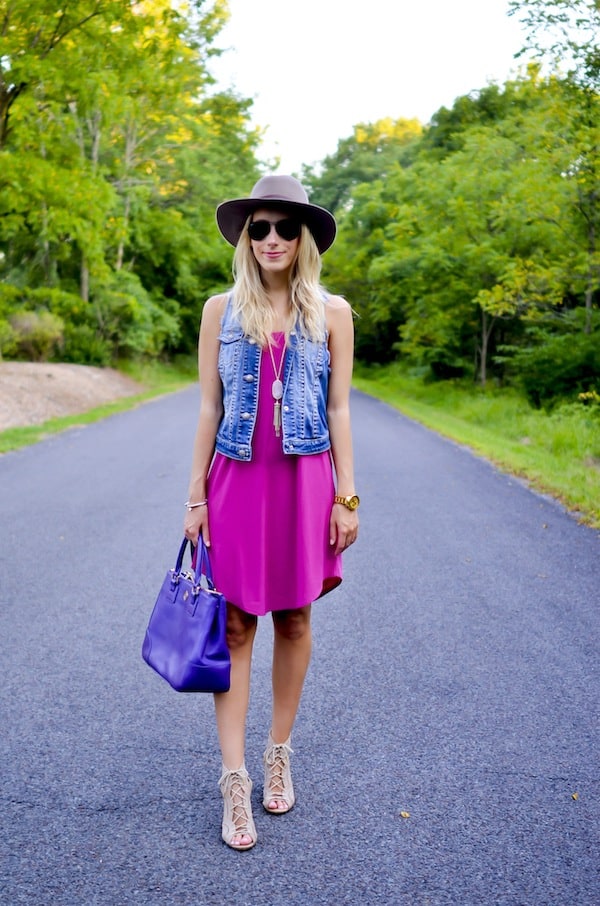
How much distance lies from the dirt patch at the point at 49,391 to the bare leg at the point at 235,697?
12288 millimetres

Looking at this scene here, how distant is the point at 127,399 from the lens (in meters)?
22.1

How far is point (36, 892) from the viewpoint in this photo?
7.54 feet

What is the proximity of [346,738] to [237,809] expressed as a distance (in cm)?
78

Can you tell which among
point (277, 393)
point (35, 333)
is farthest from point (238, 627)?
point (35, 333)

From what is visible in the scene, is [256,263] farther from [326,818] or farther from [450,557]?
[450,557]

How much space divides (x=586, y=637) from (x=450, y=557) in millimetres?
1775

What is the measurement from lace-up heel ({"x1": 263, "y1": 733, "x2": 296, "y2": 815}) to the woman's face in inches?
64.0

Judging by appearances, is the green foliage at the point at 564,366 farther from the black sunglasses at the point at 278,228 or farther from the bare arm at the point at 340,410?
the black sunglasses at the point at 278,228

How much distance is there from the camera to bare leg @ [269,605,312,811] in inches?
112

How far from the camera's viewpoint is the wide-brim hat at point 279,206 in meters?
2.67

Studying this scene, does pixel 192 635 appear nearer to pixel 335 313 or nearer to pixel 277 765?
pixel 277 765

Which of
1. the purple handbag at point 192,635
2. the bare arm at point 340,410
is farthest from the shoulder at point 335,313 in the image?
Result: the purple handbag at point 192,635

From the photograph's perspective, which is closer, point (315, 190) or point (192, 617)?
point (192, 617)

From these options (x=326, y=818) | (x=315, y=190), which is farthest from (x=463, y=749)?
(x=315, y=190)
